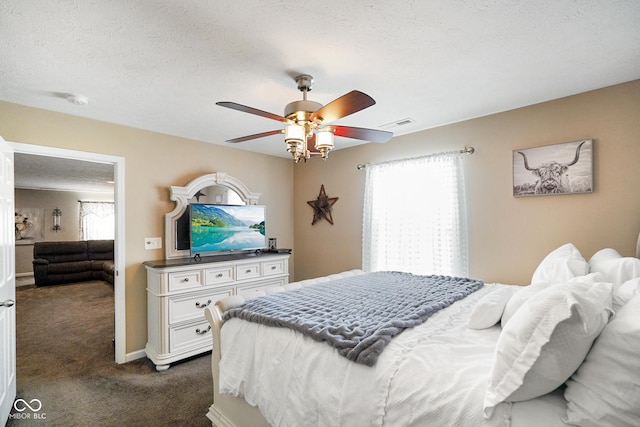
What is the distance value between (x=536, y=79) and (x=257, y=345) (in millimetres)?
2668

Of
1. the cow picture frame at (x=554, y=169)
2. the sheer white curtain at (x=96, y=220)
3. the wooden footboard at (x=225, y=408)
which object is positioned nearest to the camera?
the wooden footboard at (x=225, y=408)

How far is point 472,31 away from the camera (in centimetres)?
165

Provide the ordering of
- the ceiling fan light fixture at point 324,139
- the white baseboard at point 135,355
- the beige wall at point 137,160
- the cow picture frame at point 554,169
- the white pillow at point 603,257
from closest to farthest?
the white pillow at point 603,257 < the ceiling fan light fixture at point 324,139 < the cow picture frame at point 554,169 < the beige wall at point 137,160 < the white baseboard at point 135,355

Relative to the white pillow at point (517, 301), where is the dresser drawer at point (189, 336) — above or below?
below

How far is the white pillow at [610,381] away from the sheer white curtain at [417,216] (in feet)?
7.44

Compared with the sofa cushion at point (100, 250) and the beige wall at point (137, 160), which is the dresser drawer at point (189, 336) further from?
the sofa cushion at point (100, 250)

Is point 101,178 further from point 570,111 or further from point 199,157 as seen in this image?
point 570,111

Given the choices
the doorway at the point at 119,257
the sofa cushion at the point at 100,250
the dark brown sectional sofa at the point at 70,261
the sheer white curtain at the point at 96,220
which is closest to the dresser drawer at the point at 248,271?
the doorway at the point at 119,257

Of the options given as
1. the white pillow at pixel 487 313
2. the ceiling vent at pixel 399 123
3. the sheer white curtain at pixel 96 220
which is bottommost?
the white pillow at pixel 487 313

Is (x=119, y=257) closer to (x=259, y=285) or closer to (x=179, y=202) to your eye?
(x=179, y=202)

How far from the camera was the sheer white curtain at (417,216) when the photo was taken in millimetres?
3127

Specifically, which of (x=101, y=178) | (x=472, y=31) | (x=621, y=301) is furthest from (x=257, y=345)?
(x=101, y=178)

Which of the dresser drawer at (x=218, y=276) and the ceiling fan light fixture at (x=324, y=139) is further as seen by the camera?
the dresser drawer at (x=218, y=276)

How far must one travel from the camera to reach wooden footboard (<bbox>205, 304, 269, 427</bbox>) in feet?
5.43
